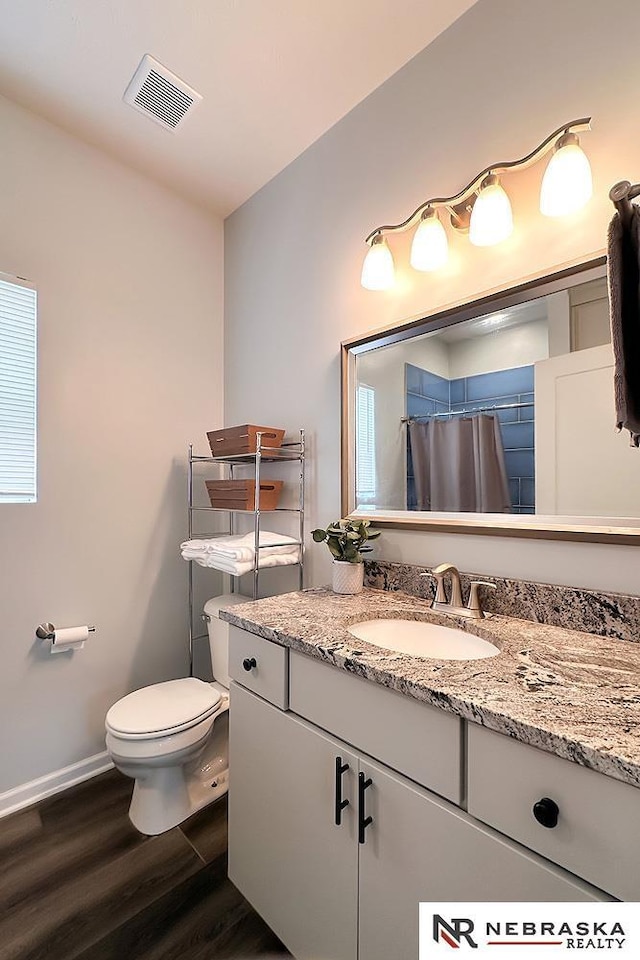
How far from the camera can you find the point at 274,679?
1.14m

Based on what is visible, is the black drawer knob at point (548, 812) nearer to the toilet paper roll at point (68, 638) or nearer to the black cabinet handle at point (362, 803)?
the black cabinet handle at point (362, 803)

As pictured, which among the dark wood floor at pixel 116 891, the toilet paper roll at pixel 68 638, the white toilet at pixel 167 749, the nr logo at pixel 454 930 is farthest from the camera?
the toilet paper roll at pixel 68 638

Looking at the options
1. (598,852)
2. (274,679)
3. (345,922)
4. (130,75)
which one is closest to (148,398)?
(130,75)

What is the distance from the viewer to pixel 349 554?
1508 millimetres

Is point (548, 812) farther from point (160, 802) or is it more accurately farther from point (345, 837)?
point (160, 802)

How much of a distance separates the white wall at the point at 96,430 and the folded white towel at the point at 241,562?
1.36 feet

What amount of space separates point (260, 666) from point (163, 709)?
70 centimetres

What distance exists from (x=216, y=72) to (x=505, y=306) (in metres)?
1.33

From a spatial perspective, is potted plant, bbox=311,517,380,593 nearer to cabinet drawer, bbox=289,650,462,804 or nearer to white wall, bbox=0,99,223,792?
cabinet drawer, bbox=289,650,462,804

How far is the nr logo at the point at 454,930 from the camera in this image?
74 cm

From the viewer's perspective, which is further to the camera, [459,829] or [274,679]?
[274,679]

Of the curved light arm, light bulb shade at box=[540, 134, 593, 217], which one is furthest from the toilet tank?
light bulb shade at box=[540, 134, 593, 217]

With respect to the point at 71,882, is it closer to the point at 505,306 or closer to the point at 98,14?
the point at 505,306

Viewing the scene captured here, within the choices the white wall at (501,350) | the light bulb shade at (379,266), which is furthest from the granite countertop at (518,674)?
the light bulb shade at (379,266)
